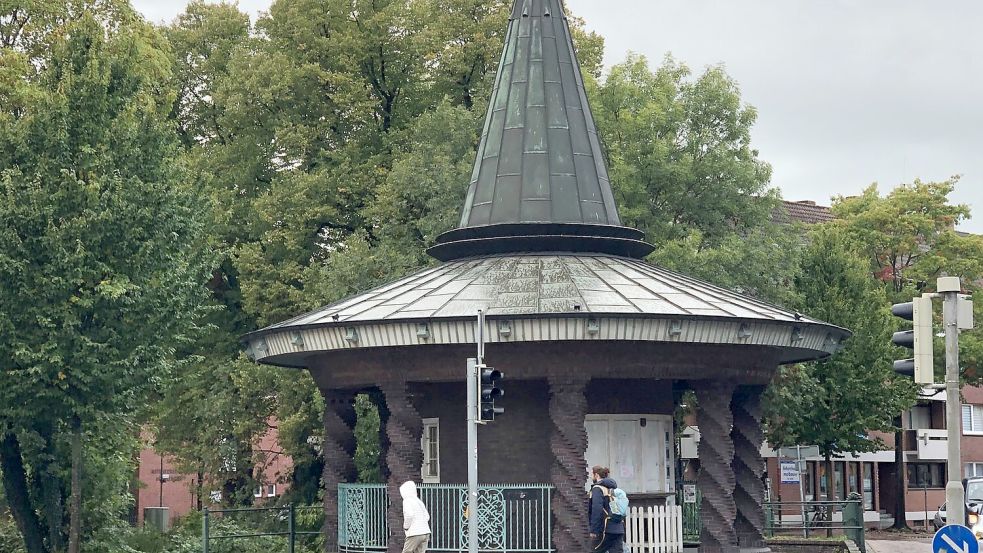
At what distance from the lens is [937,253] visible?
5853 cm

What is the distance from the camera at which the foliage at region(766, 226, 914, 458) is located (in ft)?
148

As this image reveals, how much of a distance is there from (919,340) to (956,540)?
93.5 inches

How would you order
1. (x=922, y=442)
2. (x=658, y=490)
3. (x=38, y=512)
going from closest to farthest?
1. (x=658, y=490)
2. (x=38, y=512)
3. (x=922, y=442)

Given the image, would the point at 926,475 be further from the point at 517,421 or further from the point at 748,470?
the point at 517,421

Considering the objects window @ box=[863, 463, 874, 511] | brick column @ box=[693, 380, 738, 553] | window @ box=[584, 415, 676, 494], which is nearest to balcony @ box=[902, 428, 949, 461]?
window @ box=[863, 463, 874, 511]

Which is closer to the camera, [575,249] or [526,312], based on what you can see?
[526,312]

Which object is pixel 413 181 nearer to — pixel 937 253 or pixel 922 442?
pixel 937 253

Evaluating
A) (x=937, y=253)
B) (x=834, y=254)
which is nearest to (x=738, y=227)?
(x=834, y=254)

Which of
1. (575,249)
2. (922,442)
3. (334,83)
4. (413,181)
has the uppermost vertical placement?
(334,83)

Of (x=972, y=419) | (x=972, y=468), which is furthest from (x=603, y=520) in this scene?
(x=972, y=468)

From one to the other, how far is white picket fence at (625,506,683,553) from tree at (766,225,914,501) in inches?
790

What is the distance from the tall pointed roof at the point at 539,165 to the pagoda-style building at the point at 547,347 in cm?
4

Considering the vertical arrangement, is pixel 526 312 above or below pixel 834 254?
below

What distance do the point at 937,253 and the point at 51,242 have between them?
4012 centimetres
